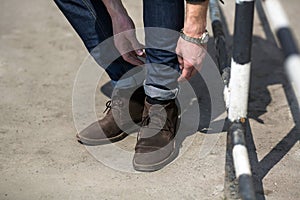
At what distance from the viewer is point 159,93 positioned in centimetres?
225

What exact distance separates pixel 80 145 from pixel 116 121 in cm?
16

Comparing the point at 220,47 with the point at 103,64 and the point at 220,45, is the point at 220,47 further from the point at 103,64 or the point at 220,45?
the point at 103,64

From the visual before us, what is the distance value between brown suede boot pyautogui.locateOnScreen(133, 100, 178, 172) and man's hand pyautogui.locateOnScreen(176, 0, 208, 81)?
162 mm

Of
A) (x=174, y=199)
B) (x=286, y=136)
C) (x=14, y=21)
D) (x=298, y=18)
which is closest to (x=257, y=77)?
(x=286, y=136)

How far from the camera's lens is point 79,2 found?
2.37 meters

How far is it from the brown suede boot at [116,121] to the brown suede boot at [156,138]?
13cm

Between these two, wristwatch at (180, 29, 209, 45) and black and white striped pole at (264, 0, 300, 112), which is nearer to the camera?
wristwatch at (180, 29, 209, 45)

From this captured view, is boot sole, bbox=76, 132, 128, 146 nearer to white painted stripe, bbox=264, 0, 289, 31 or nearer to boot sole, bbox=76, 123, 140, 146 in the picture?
boot sole, bbox=76, 123, 140, 146

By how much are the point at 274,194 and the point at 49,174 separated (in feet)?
2.51

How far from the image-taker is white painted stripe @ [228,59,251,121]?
1905 mm

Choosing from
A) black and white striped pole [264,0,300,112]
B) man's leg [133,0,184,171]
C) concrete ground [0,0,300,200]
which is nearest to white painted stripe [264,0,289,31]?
black and white striped pole [264,0,300,112]

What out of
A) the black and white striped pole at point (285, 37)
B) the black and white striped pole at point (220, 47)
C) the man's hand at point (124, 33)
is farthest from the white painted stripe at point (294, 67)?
the man's hand at point (124, 33)

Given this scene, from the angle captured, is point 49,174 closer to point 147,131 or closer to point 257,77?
point 147,131

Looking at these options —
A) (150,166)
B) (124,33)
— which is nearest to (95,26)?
(124,33)
